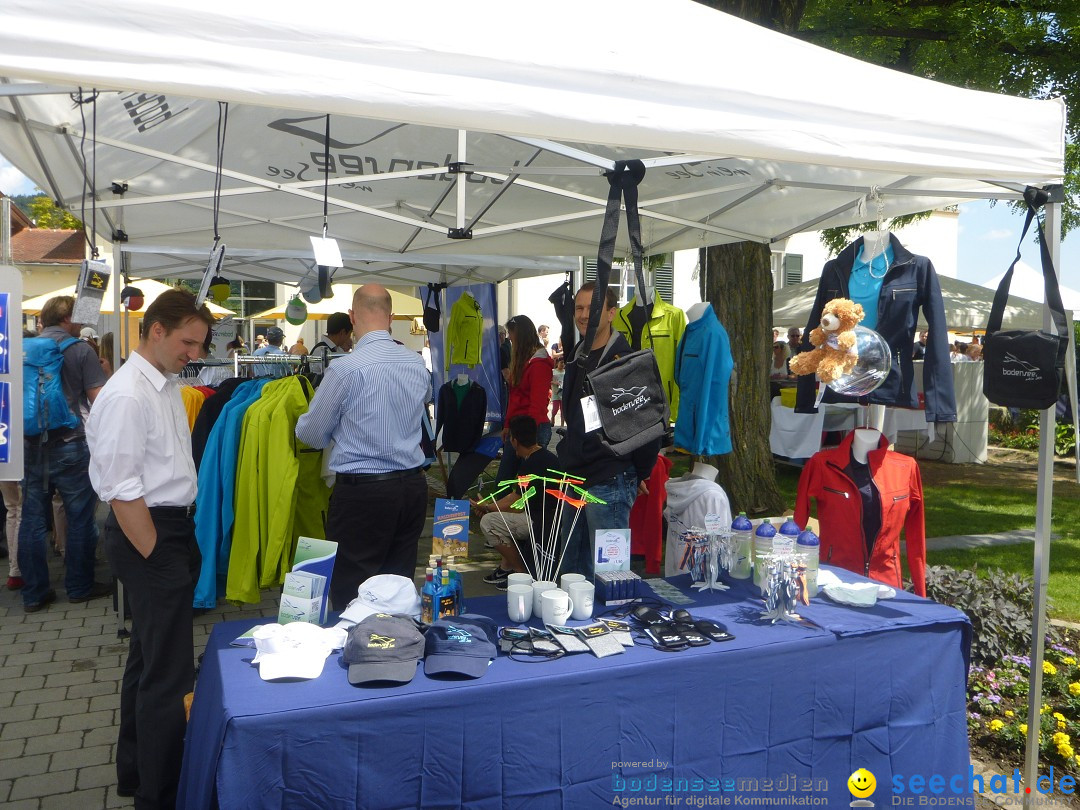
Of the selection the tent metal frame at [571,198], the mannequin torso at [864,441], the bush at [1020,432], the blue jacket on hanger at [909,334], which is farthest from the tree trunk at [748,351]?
the bush at [1020,432]

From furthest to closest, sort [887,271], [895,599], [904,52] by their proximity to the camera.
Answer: [904,52]
[887,271]
[895,599]

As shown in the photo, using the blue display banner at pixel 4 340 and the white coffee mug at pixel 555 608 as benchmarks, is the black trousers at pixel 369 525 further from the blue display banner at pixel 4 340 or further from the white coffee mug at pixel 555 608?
the blue display banner at pixel 4 340

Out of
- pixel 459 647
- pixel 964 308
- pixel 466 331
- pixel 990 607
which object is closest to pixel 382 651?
pixel 459 647

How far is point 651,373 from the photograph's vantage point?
9.53ft

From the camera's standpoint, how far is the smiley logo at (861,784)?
8.20 ft

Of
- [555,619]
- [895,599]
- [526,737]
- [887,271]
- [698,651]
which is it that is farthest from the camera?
[887,271]

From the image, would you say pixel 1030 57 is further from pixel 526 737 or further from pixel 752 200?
pixel 526 737

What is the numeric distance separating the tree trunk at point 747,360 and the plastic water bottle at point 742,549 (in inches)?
146

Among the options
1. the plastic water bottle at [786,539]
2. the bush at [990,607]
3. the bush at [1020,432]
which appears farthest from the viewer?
the bush at [1020,432]

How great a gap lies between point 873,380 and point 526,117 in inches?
79.4

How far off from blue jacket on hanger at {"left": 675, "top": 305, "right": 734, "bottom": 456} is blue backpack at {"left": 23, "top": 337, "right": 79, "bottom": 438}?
374 centimetres

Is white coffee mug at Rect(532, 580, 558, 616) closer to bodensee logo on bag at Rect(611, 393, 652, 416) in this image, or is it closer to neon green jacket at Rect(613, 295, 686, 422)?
bodensee logo on bag at Rect(611, 393, 652, 416)

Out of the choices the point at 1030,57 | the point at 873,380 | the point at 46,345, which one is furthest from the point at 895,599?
the point at 1030,57

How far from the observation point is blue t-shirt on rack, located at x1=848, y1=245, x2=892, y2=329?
3475mm
